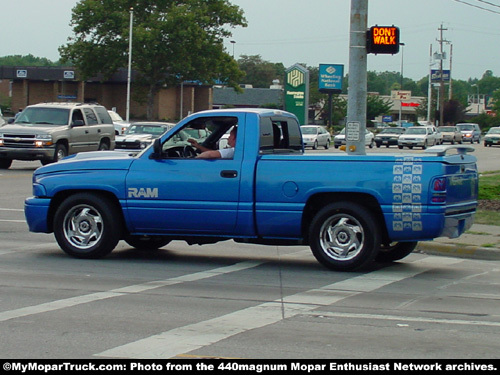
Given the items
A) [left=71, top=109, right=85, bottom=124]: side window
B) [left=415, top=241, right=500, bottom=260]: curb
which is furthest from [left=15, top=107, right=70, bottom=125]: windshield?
[left=415, top=241, right=500, bottom=260]: curb

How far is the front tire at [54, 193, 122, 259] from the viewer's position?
10469 millimetres

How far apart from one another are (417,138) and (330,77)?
642 inches

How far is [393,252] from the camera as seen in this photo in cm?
1100

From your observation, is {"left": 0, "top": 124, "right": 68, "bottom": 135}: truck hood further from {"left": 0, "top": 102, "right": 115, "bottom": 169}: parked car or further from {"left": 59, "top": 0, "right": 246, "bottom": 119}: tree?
{"left": 59, "top": 0, "right": 246, "bottom": 119}: tree

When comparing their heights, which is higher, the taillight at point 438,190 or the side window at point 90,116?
the side window at point 90,116

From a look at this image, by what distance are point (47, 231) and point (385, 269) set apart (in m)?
4.49

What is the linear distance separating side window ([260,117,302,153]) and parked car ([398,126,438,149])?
4529 cm

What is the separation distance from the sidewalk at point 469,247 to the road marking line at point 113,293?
10.00ft

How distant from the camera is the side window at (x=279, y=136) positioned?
10.3 meters

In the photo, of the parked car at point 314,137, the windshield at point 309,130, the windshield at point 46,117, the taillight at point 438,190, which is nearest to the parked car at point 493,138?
the parked car at point 314,137

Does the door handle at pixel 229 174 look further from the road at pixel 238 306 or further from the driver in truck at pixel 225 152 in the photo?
the road at pixel 238 306

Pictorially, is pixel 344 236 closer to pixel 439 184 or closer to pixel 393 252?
pixel 439 184

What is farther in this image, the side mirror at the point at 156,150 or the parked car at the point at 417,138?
the parked car at the point at 417,138
